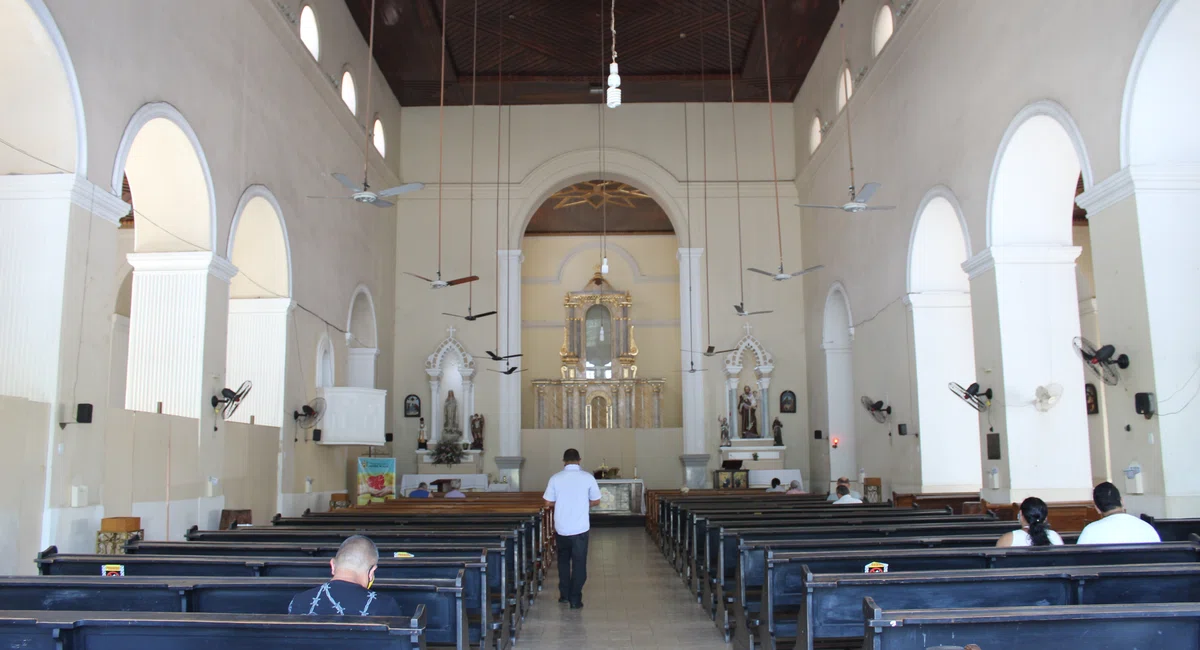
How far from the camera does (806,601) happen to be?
177 inches

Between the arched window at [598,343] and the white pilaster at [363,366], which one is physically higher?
the arched window at [598,343]

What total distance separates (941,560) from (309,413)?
1112cm

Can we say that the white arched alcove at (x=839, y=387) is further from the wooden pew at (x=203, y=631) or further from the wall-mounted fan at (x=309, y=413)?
the wooden pew at (x=203, y=631)

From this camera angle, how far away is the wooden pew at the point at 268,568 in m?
5.32

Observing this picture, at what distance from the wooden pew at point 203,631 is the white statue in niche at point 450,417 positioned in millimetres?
17594

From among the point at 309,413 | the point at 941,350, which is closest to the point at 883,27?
the point at 941,350

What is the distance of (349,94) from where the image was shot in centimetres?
1795

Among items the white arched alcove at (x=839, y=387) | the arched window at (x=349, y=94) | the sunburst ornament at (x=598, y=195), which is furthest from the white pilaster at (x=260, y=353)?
the sunburst ornament at (x=598, y=195)

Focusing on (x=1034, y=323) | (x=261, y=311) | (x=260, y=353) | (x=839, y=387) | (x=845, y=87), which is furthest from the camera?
(x=839, y=387)

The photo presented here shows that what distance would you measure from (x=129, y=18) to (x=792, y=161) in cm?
1567

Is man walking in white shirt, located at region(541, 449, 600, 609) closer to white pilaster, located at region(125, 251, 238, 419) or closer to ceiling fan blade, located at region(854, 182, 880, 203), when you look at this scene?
white pilaster, located at region(125, 251, 238, 419)

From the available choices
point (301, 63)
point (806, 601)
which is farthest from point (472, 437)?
point (806, 601)

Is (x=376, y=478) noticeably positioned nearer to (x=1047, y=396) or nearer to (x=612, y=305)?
(x=1047, y=396)

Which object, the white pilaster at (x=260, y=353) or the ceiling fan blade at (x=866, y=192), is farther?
the white pilaster at (x=260, y=353)
